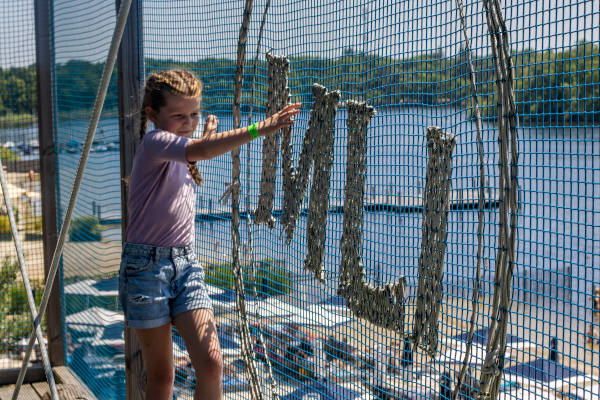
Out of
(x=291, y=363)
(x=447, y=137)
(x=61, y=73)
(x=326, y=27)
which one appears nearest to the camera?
(x=447, y=137)

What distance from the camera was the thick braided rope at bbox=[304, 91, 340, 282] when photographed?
209 cm

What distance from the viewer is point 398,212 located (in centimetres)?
190

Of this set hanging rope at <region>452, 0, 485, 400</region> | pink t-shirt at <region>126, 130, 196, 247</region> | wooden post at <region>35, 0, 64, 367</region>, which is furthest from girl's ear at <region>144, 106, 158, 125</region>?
wooden post at <region>35, 0, 64, 367</region>

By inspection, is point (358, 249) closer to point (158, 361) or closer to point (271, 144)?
point (271, 144)

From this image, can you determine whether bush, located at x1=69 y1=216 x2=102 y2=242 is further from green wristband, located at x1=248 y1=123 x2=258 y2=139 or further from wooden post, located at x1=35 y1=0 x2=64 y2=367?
green wristband, located at x1=248 y1=123 x2=258 y2=139

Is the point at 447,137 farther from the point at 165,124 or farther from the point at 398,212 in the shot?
the point at 165,124

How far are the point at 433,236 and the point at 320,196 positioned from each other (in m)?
0.50

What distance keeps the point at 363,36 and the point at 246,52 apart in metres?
0.62

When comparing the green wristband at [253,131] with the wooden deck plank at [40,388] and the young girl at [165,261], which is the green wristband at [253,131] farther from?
the wooden deck plank at [40,388]

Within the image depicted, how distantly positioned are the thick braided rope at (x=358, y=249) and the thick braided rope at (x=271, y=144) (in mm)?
359

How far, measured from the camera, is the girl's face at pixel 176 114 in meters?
1.86

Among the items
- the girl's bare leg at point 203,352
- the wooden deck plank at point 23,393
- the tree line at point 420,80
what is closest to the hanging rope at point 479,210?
the tree line at point 420,80

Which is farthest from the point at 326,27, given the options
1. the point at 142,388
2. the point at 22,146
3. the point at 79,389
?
the point at 22,146

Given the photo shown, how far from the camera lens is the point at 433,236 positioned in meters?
1.76
